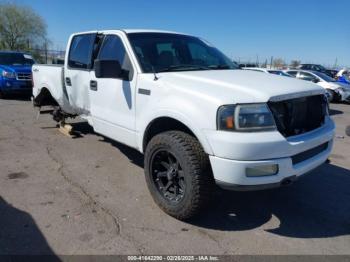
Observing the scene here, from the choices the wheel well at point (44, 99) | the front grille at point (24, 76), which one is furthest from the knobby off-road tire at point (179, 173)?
the front grille at point (24, 76)

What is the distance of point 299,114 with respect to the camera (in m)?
3.54

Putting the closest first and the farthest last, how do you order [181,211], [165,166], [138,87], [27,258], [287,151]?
[27,258] < [287,151] < [181,211] < [165,166] < [138,87]

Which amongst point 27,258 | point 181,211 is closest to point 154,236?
point 181,211

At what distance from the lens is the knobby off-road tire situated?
3268 mm

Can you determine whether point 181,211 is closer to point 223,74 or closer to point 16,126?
point 223,74

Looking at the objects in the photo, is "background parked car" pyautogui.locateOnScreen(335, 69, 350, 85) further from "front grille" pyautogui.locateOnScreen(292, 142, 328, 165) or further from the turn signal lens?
the turn signal lens

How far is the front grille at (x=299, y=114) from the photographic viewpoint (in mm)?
3258

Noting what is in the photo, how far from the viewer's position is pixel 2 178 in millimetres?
4621

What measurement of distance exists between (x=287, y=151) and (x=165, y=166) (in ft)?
4.21

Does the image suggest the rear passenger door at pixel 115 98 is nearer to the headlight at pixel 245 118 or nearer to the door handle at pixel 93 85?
the door handle at pixel 93 85

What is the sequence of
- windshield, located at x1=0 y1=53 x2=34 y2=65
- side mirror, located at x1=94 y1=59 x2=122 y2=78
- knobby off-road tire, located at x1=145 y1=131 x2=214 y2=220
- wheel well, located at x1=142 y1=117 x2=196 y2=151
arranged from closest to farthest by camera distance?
knobby off-road tire, located at x1=145 y1=131 x2=214 y2=220 → wheel well, located at x1=142 y1=117 x2=196 y2=151 → side mirror, located at x1=94 y1=59 x2=122 y2=78 → windshield, located at x1=0 y1=53 x2=34 y2=65

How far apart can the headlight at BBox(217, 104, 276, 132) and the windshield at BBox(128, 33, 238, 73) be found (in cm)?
130

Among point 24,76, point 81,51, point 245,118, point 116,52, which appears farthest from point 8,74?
point 245,118

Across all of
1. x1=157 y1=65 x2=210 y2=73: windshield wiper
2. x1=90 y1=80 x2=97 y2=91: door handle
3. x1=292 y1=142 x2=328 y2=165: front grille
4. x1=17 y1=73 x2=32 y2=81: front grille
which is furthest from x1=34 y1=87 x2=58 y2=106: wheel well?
x1=17 y1=73 x2=32 y2=81: front grille
